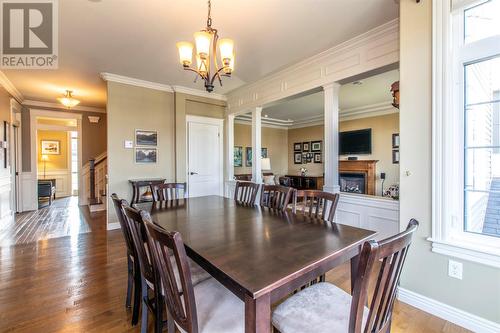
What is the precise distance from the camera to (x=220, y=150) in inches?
210

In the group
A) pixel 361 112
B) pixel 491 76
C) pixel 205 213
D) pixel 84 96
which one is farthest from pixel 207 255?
pixel 361 112

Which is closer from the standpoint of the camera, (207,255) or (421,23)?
(207,255)

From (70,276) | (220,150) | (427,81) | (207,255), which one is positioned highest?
(427,81)

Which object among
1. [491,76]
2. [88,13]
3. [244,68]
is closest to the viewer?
[491,76]

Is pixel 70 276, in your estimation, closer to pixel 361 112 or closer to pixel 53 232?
pixel 53 232

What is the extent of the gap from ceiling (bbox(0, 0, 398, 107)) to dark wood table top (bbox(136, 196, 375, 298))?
6.48 feet

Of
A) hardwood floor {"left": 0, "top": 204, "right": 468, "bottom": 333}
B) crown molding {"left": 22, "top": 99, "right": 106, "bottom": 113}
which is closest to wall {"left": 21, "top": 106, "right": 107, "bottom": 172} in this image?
crown molding {"left": 22, "top": 99, "right": 106, "bottom": 113}

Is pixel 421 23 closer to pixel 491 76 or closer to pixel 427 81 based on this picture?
pixel 427 81

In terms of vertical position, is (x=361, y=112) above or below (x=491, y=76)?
above

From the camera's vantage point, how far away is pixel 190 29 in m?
2.65

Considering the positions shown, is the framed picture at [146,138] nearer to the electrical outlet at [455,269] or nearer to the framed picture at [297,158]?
the electrical outlet at [455,269]

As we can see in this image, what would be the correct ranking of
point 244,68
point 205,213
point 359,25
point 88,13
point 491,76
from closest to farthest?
point 491,76 → point 205,213 → point 88,13 → point 359,25 → point 244,68

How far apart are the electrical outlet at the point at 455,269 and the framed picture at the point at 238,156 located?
6.18 m

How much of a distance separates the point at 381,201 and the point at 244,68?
108 inches
